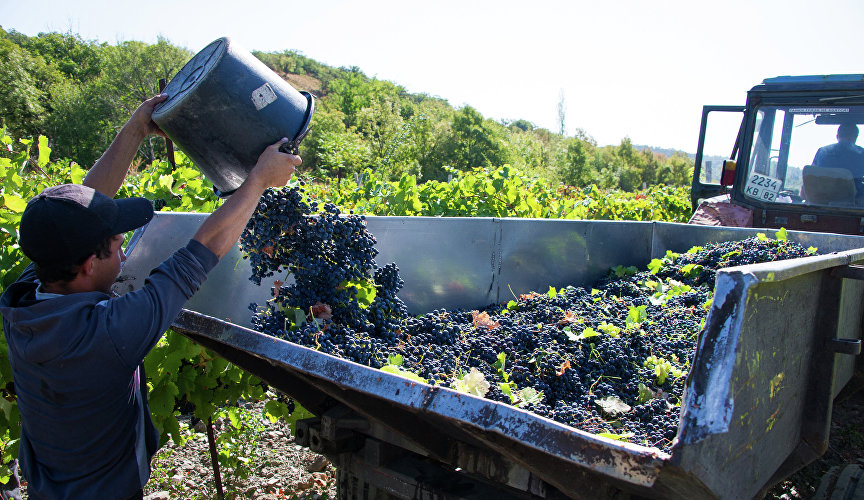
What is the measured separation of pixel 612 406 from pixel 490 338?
2.10 ft

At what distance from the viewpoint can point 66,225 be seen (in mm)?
1415

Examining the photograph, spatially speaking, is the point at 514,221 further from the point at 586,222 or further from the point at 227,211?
the point at 227,211

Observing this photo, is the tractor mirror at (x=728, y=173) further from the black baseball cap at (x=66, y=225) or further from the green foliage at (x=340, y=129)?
the green foliage at (x=340, y=129)

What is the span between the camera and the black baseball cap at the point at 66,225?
141cm

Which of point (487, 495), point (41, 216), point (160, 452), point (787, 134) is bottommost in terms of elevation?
point (160, 452)

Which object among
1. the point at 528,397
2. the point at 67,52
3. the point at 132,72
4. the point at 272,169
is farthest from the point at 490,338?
the point at 67,52

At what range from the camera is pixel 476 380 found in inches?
72.8

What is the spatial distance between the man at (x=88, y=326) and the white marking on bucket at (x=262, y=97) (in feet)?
0.73

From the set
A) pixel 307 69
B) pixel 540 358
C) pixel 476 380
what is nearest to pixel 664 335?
pixel 540 358

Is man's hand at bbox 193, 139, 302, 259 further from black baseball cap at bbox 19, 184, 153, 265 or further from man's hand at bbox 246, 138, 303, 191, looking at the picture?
black baseball cap at bbox 19, 184, 153, 265

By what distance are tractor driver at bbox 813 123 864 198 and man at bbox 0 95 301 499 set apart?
4.76 meters

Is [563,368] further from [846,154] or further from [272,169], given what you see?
[846,154]

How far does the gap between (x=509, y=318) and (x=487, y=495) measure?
44.0 inches

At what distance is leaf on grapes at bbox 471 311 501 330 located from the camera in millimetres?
2566
